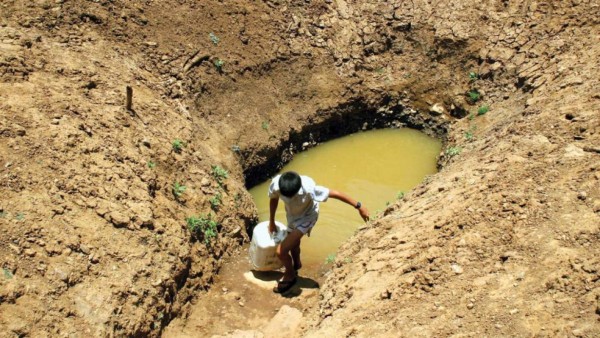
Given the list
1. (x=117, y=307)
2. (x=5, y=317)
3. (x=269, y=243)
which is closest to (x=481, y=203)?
(x=269, y=243)

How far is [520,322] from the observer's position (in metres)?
3.67

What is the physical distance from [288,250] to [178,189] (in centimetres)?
146

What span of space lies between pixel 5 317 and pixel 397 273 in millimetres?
2973

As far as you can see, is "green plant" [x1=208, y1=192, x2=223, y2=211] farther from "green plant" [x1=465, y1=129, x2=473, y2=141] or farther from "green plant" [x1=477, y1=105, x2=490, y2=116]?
"green plant" [x1=477, y1=105, x2=490, y2=116]

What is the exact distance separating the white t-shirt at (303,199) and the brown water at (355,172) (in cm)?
112

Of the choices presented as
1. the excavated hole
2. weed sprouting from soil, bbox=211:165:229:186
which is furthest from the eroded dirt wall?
the excavated hole

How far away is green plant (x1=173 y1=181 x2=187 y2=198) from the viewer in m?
6.11

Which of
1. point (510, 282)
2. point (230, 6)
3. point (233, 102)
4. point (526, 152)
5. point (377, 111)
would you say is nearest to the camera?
point (510, 282)

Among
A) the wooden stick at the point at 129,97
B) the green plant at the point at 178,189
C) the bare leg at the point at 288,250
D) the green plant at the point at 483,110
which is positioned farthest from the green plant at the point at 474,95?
the wooden stick at the point at 129,97

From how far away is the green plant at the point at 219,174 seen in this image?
6791 mm

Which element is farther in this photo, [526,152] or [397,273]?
[526,152]

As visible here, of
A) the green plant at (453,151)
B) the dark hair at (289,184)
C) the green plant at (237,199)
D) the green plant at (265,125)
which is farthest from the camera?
the green plant at (265,125)

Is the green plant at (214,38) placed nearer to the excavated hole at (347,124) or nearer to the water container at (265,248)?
the excavated hole at (347,124)

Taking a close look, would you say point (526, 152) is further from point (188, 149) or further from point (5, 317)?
point (5, 317)
